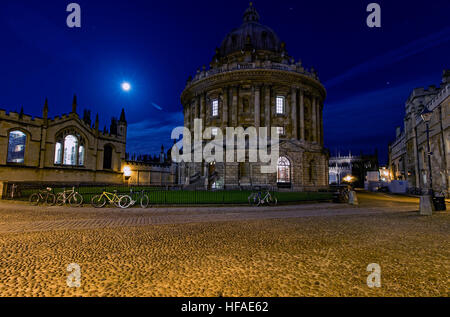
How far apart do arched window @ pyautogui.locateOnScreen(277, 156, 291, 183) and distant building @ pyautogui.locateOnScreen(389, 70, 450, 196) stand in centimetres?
1456

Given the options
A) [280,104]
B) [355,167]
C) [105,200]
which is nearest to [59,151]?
[105,200]

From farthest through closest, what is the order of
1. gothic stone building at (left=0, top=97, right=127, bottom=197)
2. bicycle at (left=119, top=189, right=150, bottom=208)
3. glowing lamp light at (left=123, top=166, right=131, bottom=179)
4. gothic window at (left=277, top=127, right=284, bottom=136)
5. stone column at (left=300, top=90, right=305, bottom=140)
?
glowing lamp light at (left=123, top=166, right=131, bottom=179) < stone column at (left=300, top=90, right=305, bottom=140) < gothic window at (left=277, top=127, right=284, bottom=136) < gothic stone building at (left=0, top=97, right=127, bottom=197) < bicycle at (left=119, top=189, right=150, bottom=208)

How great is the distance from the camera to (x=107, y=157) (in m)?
39.2

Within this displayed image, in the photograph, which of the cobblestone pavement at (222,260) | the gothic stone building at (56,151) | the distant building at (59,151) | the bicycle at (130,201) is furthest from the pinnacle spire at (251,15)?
the cobblestone pavement at (222,260)

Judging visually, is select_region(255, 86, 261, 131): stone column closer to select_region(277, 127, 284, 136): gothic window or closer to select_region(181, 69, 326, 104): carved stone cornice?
select_region(181, 69, 326, 104): carved stone cornice

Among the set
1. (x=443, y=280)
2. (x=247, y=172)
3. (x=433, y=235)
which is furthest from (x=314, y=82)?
(x=443, y=280)

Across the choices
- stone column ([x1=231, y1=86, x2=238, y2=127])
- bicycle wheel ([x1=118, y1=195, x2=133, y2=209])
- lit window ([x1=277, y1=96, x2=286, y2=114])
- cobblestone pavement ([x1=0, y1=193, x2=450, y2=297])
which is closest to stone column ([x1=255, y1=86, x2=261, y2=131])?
stone column ([x1=231, y1=86, x2=238, y2=127])

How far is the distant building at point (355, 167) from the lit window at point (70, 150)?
215 feet

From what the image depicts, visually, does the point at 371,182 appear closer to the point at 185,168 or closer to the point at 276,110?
the point at 276,110

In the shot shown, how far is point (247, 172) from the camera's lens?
32.4 m

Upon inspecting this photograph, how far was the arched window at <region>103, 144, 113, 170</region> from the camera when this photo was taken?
38.7m
